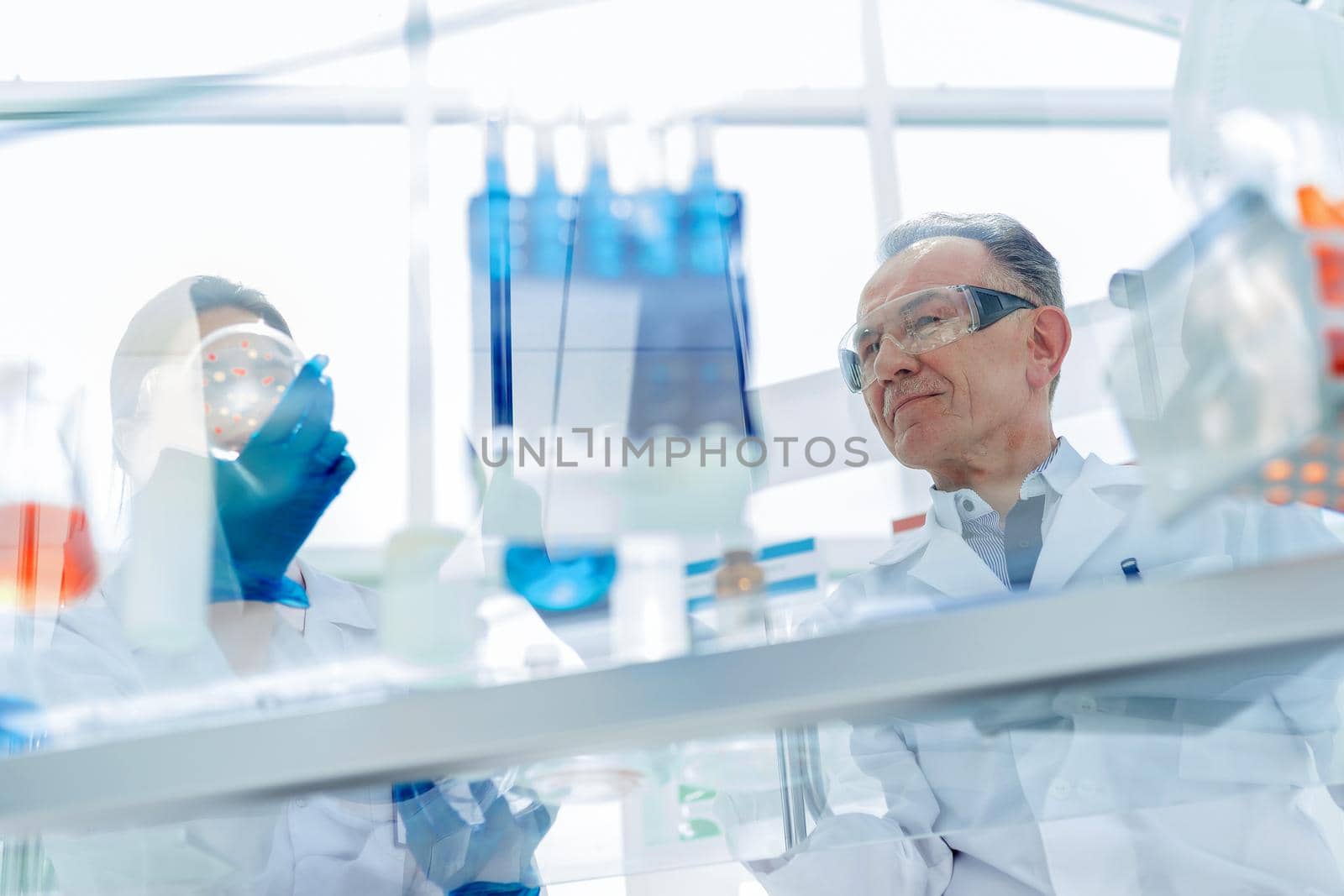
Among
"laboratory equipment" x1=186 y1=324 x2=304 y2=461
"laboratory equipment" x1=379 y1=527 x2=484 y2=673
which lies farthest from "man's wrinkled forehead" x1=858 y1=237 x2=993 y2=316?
"laboratory equipment" x1=186 y1=324 x2=304 y2=461

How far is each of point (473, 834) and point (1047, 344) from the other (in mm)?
754

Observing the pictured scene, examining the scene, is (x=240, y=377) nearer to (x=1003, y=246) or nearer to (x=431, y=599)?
(x=431, y=599)

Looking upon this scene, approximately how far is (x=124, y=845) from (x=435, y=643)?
344 mm

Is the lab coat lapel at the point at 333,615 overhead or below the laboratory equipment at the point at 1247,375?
below

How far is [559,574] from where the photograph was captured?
47.4 inches

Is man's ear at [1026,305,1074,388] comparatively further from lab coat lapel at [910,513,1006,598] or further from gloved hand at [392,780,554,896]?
gloved hand at [392,780,554,896]

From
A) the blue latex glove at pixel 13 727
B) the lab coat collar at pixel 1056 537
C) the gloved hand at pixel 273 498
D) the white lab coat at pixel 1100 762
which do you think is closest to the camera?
the white lab coat at pixel 1100 762

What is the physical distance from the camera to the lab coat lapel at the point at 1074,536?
102cm

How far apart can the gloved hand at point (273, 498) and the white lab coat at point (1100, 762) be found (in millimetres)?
534

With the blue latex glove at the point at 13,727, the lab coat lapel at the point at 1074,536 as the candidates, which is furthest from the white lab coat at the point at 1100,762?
the blue latex glove at the point at 13,727

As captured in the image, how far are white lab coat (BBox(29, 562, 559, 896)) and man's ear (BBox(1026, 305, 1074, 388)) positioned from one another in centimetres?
59

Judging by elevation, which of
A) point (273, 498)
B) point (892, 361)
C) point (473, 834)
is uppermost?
point (892, 361)

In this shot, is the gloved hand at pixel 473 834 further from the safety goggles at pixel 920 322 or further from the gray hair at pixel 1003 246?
the gray hair at pixel 1003 246

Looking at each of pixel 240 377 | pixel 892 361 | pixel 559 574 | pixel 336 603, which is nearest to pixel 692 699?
pixel 559 574
